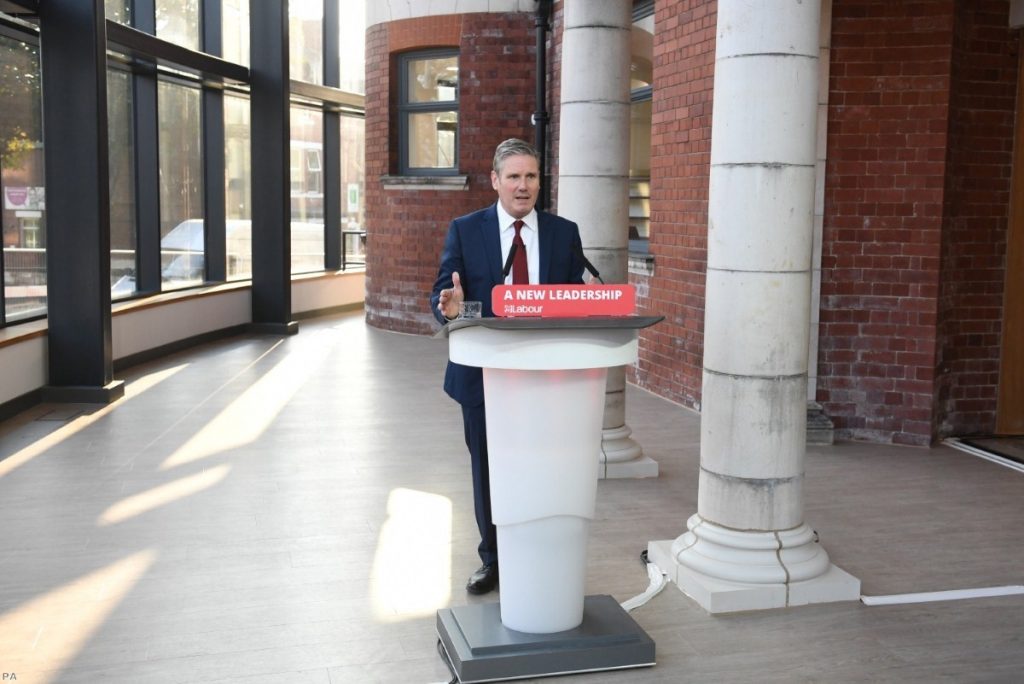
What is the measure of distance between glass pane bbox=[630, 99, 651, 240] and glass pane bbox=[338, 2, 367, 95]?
6543mm

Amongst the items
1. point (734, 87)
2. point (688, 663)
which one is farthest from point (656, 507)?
point (734, 87)

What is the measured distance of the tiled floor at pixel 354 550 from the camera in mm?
3496

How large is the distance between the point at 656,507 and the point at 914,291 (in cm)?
229

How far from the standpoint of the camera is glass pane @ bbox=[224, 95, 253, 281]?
12.4 meters

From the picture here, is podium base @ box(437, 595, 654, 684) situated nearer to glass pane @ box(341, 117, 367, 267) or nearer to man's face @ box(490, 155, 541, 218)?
man's face @ box(490, 155, 541, 218)

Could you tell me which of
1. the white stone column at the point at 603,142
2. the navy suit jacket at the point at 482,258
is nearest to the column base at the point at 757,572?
the navy suit jacket at the point at 482,258

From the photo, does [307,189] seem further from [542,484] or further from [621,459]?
[542,484]

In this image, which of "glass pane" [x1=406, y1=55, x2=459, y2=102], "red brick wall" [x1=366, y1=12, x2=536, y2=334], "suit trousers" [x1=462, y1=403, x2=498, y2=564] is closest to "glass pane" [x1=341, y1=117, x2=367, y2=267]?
"red brick wall" [x1=366, y1=12, x2=536, y2=334]

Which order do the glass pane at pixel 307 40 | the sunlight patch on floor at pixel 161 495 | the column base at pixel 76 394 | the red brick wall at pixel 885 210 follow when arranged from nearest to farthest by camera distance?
the sunlight patch on floor at pixel 161 495
the red brick wall at pixel 885 210
the column base at pixel 76 394
the glass pane at pixel 307 40

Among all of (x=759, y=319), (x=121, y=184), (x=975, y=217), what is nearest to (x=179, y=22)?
(x=121, y=184)

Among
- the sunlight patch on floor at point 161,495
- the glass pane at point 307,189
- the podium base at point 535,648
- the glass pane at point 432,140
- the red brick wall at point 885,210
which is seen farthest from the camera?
the glass pane at point 307,189

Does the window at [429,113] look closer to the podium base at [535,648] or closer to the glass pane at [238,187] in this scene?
the glass pane at [238,187]

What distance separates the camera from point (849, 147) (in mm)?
6449

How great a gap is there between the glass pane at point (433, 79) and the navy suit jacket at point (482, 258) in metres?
8.00
